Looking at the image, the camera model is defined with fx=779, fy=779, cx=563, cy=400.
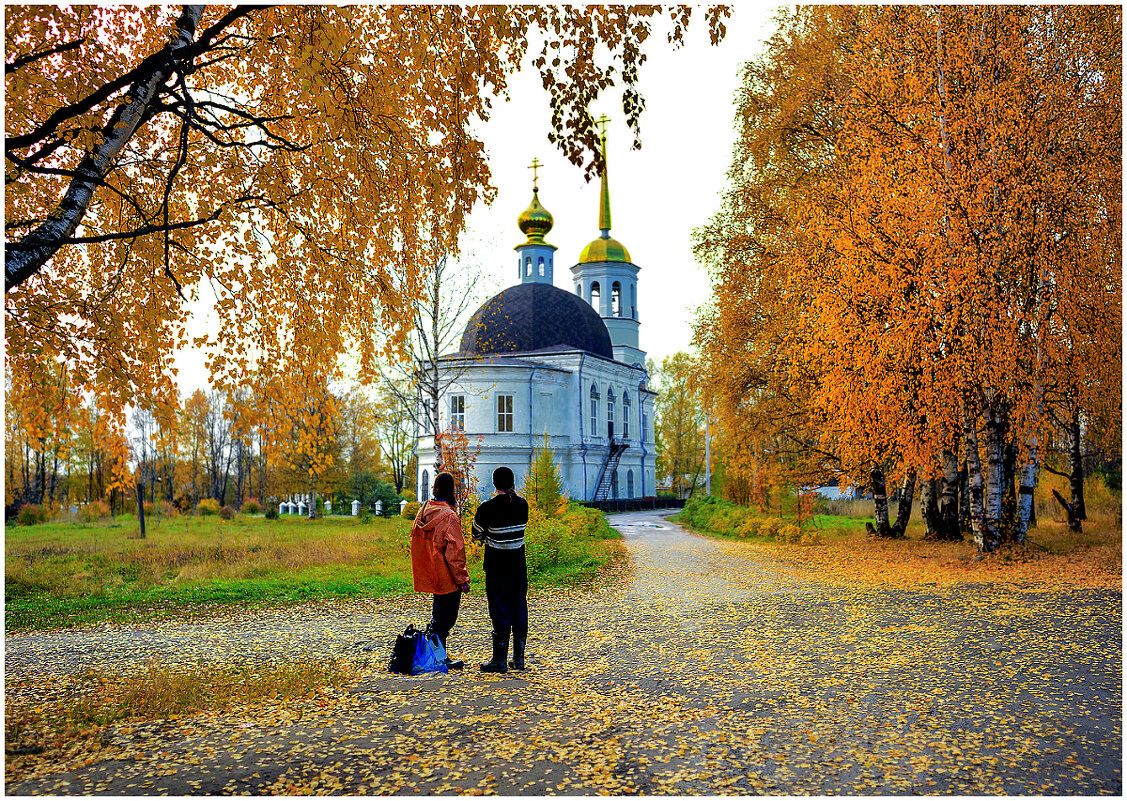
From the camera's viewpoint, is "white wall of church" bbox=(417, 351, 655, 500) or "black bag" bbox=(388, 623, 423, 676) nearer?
"black bag" bbox=(388, 623, 423, 676)

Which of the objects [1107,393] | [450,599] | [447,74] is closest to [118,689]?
[450,599]

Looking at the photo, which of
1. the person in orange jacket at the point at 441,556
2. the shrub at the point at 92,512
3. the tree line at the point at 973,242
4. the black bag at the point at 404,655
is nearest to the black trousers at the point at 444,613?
the person in orange jacket at the point at 441,556

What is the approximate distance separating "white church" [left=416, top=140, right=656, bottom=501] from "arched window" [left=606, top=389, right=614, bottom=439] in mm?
59

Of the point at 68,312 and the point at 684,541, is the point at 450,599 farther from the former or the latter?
the point at 684,541

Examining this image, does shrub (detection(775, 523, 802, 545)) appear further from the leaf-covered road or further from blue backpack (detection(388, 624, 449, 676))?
blue backpack (detection(388, 624, 449, 676))

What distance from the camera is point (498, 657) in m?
6.90

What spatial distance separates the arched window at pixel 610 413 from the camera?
150ft

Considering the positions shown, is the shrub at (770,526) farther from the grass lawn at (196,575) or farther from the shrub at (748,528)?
the grass lawn at (196,575)

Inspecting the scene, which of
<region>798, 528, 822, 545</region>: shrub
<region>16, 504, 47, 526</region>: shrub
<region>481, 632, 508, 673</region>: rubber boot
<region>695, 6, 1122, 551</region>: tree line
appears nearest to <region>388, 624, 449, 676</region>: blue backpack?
<region>481, 632, 508, 673</region>: rubber boot

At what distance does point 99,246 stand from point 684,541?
16.5 metres

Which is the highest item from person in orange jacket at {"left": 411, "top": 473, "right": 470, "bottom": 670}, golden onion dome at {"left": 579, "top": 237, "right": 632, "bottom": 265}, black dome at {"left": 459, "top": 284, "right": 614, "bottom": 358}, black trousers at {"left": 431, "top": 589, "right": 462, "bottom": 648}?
golden onion dome at {"left": 579, "top": 237, "right": 632, "bottom": 265}

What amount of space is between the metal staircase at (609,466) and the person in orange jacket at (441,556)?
121 ft

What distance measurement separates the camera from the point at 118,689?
6.55 metres

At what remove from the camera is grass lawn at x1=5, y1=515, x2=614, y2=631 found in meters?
11.1
